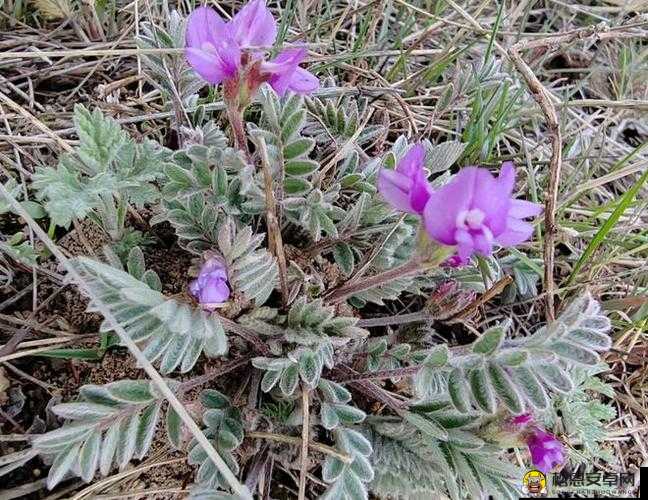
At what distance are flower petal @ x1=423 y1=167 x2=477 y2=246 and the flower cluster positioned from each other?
0.46m

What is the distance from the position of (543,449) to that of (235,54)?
0.90 metres

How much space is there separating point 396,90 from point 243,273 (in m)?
0.83

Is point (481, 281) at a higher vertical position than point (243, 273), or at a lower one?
lower

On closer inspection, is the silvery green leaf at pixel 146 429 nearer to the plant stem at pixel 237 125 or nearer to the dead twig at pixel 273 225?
the dead twig at pixel 273 225

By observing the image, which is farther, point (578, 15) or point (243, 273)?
point (578, 15)

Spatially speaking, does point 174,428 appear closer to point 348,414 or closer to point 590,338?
point 348,414

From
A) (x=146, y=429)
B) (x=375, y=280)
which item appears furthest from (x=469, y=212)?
(x=146, y=429)

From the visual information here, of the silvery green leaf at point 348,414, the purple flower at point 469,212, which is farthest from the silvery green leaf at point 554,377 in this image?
the silvery green leaf at point 348,414

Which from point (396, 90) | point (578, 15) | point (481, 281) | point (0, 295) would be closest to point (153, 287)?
point (0, 295)

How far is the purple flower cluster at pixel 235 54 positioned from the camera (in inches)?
52.6

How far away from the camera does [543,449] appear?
1.42 m

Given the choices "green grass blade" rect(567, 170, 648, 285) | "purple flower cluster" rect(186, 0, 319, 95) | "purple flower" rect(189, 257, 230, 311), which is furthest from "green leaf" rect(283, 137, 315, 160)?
"green grass blade" rect(567, 170, 648, 285)

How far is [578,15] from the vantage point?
8.52 ft

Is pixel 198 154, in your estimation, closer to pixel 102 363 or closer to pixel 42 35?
pixel 102 363
